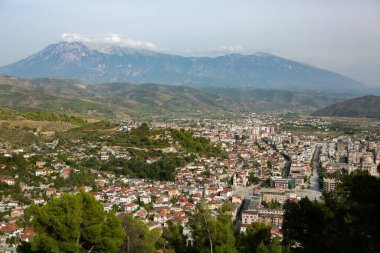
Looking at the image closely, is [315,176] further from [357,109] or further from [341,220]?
[357,109]

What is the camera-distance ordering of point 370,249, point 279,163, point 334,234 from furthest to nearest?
point 279,163, point 334,234, point 370,249

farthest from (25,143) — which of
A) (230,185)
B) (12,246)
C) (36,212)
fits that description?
(36,212)

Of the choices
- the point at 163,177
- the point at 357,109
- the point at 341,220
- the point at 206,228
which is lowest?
the point at 163,177

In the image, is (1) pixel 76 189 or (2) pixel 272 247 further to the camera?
(1) pixel 76 189

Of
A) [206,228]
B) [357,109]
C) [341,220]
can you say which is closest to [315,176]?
[206,228]

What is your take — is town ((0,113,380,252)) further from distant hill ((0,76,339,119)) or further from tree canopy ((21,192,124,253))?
distant hill ((0,76,339,119))

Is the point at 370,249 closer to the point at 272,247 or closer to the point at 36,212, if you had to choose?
the point at 272,247
